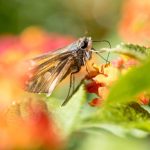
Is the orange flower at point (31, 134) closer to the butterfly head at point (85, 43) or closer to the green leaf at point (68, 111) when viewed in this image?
the green leaf at point (68, 111)

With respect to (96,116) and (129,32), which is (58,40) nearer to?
(129,32)

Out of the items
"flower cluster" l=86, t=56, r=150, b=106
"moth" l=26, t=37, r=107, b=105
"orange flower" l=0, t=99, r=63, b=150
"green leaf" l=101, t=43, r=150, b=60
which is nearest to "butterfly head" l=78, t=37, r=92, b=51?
"moth" l=26, t=37, r=107, b=105

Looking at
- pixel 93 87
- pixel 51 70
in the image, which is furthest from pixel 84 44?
pixel 93 87

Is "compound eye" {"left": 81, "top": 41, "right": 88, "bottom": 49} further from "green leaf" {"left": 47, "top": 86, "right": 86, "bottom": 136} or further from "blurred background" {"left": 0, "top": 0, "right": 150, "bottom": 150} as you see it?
"green leaf" {"left": 47, "top": 86, "right": 86, "bottom": 136}

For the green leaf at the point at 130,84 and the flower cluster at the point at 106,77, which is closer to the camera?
the green leaf at the point at 130,84

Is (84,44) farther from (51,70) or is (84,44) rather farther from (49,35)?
(49,35)

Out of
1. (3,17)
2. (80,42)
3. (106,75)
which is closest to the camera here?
(106,75)

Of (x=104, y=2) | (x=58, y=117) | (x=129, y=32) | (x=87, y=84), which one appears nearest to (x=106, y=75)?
(x=87, y=84)

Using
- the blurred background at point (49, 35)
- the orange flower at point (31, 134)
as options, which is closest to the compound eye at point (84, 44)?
the blurred background at point (49, 35)
